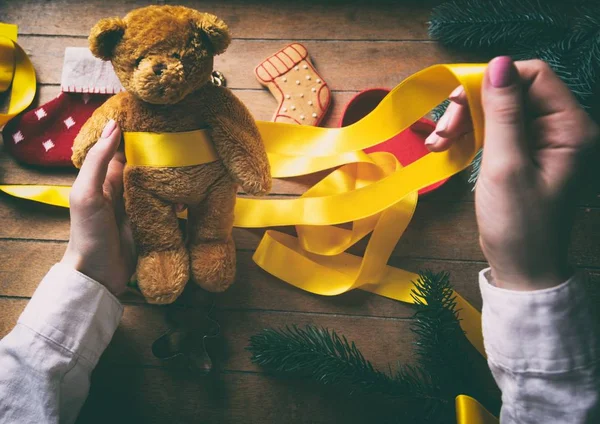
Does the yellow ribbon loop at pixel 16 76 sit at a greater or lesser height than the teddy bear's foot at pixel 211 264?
greater

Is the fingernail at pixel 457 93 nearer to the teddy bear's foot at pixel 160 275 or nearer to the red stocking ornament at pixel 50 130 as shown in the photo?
the teddy bear's foot at pixel 160 275

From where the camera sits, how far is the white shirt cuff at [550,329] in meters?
0.51

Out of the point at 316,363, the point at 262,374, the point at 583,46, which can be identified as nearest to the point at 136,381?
the point at 262,374

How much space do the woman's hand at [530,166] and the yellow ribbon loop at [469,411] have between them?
17cm

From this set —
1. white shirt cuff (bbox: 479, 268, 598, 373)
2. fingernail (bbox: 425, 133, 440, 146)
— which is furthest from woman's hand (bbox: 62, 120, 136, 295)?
white shirt cuff (bbox: 479, 268, 598, 373)

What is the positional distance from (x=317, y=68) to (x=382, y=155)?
0.23m

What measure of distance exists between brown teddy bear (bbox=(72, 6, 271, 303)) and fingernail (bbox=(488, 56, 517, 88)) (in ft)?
1.05

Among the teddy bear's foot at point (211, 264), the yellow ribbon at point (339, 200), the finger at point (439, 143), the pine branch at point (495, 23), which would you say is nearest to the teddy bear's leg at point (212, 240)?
the teddy bear's foot at point (211, 264)

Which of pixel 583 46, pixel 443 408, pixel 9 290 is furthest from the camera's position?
pixel 9 290

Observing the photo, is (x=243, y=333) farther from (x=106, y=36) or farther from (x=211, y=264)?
(x=106, y=36)

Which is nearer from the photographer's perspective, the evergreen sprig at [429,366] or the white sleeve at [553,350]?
the white sleeve at [553,350]

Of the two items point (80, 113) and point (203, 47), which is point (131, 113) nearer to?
point (203, 47)

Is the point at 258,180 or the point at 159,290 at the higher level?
the point at 258,180

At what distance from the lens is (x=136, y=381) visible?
811mm
